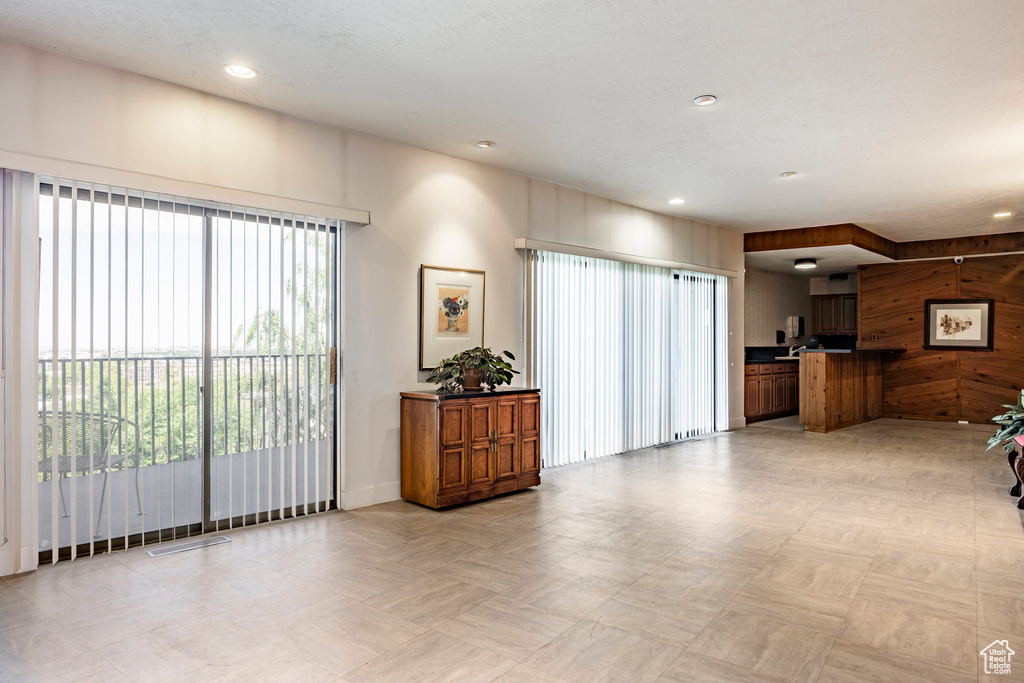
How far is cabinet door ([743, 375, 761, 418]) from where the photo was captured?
31.2 ft

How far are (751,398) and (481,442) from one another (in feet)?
20.5

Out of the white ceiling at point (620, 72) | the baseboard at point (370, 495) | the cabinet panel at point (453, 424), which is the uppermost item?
the white ceiling at point (620, 72)

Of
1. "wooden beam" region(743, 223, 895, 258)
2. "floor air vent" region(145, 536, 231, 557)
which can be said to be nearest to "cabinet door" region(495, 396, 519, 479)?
"floor air vent" region(145, 536, 231, 557)

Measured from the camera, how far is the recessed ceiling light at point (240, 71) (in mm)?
3564

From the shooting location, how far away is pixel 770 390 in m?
10.2

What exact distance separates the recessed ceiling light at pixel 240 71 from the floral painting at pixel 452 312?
7.05ft

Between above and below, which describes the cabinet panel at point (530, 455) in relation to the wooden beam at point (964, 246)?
below

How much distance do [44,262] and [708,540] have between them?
421cm

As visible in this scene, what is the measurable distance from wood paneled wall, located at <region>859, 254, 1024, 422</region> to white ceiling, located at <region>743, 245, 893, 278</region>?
65 cm

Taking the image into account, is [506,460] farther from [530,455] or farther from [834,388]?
[834,388]

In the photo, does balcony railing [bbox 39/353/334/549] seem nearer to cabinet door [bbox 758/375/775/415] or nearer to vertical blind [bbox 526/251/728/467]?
vertical blind [bbox 526/251/728/467]

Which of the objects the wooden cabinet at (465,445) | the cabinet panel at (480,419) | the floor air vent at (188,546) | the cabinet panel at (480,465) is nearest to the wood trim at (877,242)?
the wooden cabinet at (465,445)

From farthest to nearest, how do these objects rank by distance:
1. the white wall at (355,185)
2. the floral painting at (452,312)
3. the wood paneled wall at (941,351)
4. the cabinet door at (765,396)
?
1. the cabinet door at (765,396)
2. the wood paneled wall at (941,351)
3. the floral painting at (452,312)
4. the white wall at (355,185)

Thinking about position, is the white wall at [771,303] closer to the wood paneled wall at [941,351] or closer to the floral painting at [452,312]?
Answer: the wood paneled wall at [941,351]
